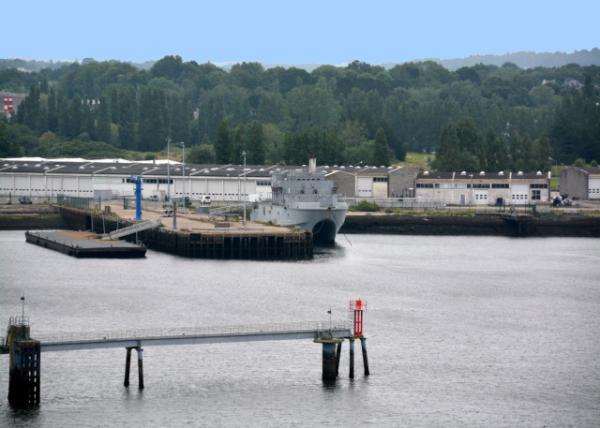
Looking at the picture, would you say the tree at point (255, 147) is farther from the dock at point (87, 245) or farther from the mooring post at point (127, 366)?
the mooring post at point (127, 366)

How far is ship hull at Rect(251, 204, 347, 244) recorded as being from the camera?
402 feet

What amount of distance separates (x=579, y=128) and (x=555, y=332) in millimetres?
118798

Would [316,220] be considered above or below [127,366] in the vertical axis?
above

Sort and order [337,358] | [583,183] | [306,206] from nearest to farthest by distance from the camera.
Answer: [337,358]
[306,206]
[583,183]

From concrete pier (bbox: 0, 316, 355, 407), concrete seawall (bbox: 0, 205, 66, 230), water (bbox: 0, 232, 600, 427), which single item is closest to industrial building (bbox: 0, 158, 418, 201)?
concrete seawall (bbox: 0, 205, 66, 230)

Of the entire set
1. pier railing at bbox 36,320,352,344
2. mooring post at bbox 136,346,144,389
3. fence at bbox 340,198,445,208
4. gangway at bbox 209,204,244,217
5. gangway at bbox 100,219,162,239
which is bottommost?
mooring post at bbox 136,346,144,389

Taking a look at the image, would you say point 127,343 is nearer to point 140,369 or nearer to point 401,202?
point 140,369

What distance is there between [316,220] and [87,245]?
2008cm

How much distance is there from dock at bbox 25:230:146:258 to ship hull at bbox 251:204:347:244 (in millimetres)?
15196

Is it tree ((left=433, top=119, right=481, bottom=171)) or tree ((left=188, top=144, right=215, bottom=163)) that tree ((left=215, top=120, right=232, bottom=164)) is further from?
tree ((left=433, top=119, right=481, bottom=171))

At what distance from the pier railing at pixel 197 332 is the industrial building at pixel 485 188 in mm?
85009

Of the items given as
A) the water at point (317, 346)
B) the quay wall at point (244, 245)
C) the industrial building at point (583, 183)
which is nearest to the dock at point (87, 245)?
the water at point (317, 346)

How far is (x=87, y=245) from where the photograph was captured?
111500 mm

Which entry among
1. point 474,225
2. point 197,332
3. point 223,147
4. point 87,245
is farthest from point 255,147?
point 197,332
